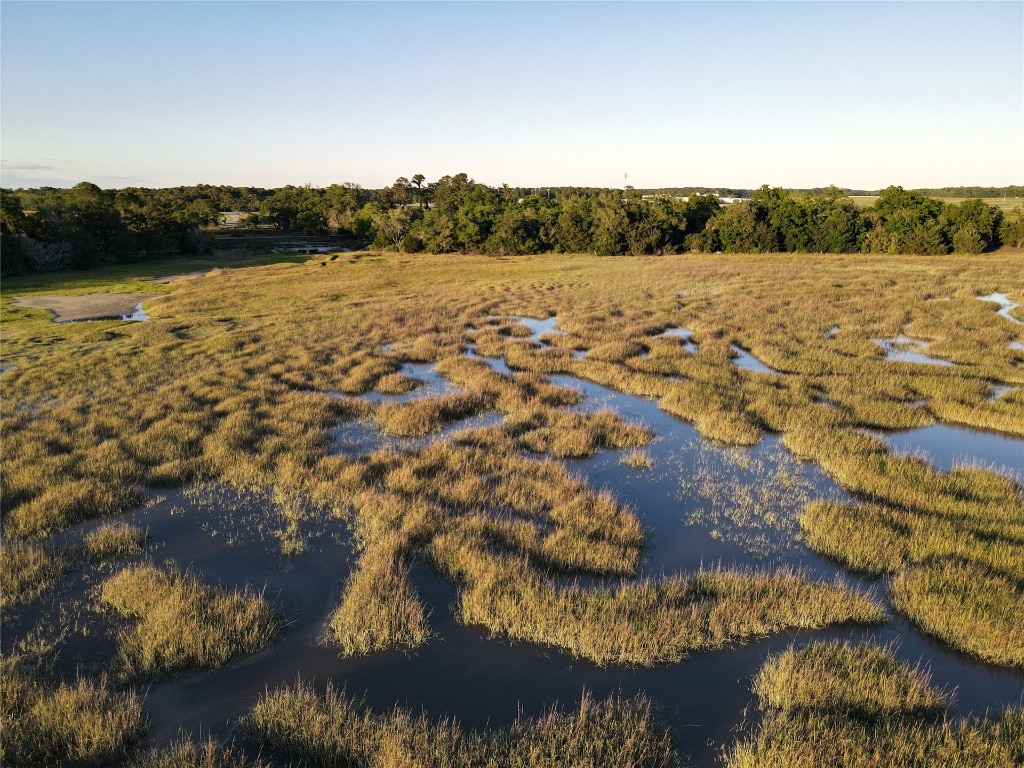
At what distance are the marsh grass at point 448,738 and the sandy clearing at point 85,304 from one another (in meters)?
36.1

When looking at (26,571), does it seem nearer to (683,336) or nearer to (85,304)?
(683,336)

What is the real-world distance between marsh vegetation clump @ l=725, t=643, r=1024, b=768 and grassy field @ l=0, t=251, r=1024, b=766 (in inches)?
1.3

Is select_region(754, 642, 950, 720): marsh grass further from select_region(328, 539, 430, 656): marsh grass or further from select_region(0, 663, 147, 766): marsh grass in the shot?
select_region(0, 663, 147, 766): marsh grass

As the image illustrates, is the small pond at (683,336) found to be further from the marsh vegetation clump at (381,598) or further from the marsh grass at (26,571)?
the marsh grass at (26,571)

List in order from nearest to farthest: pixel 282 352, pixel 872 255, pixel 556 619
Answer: pixel 556 619
pixel 282 352
pixel 872 255

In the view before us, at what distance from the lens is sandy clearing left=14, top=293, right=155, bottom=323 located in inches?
1323

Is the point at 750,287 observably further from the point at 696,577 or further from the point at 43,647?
the point at 43,647

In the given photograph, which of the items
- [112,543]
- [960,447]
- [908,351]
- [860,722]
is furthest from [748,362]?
[112,543]

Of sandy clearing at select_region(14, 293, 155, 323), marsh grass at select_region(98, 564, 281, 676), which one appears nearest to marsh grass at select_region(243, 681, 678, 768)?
marsh grass at select_region(98, 564, 281, 676)

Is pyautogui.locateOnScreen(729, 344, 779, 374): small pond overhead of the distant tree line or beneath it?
beneath

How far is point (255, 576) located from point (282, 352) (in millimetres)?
15698

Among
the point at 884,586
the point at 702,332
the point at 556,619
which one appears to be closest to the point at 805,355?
the point at 702,332

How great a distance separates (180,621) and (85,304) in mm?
41616

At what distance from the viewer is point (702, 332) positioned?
23.9 meters
